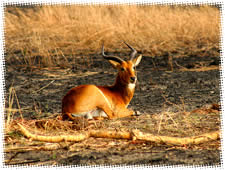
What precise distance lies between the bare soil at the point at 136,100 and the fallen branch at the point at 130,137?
69 millimetres

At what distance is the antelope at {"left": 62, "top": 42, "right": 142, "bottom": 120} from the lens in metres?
6.37

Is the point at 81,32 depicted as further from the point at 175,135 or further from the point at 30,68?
the point at 175,135

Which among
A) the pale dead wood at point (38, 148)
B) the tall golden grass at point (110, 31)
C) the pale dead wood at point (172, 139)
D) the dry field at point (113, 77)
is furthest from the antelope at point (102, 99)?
the tall golden grass at point (110, 31)

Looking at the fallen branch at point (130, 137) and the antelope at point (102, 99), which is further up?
the antelope at point (102, 99)

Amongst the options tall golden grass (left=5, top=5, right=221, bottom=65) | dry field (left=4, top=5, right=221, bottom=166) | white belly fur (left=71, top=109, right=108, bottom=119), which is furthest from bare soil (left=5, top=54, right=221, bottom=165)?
tall golden grass (left=5, top=5, right=221, bottom=65)

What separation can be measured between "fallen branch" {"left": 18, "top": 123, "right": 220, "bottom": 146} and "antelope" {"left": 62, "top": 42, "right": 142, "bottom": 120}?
961 millimetres

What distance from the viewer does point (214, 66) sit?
37.5 ft

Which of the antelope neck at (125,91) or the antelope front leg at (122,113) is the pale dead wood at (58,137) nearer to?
the antelope front leg at (122,113)

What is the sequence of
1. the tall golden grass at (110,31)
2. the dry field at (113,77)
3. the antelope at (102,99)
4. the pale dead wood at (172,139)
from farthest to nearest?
1. the tall golden grass at (110,31)
2. the antelope at (102,99)
3. the pale dead wood at (172,139)
4. the dry field at (113,77)

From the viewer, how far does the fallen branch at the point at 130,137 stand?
5039mm

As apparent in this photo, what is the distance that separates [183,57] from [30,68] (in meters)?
4.40

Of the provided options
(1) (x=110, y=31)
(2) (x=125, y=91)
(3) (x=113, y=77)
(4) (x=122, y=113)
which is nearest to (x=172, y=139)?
(4) (x=122, y=113)

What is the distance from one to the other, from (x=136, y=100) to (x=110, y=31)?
6.12 meters

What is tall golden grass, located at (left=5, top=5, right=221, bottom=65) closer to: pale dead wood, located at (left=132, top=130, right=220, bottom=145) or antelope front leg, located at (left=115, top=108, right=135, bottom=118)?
antelope front leg, located at (left=115, top=108, right=135, bottom=118)
